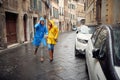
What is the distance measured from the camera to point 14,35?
48.9 feet

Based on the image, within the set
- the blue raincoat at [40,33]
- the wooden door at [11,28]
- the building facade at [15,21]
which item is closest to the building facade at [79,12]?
the building facade at [15,21]

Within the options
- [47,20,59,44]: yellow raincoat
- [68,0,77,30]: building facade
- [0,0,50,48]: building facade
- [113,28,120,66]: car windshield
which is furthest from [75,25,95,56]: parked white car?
[68,0,77,30]: building facade

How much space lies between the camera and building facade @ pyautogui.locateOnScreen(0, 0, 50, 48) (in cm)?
1223

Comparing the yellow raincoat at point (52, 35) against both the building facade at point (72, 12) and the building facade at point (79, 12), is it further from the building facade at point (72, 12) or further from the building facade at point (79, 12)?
the building facade at point (79, 12)

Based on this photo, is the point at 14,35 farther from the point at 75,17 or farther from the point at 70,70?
the point at 75,17

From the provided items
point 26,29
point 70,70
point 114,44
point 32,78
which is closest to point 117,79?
point 114,44

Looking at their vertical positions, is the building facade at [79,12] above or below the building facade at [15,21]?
above

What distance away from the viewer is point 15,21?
15.3 m

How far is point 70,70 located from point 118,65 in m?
3.90

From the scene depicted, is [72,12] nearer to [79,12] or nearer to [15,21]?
[79,12]

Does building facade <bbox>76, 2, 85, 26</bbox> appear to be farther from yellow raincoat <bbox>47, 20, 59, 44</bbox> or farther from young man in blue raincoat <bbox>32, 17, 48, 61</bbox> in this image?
yellow raincoat <bbox>47, 20, 59, 44</bbox>

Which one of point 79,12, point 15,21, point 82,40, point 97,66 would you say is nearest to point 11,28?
point 15,21

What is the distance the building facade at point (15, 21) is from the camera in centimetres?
1223

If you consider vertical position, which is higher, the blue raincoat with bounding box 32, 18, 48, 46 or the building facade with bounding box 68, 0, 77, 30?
the building facade with bounding box 68, 0, 77, 30
